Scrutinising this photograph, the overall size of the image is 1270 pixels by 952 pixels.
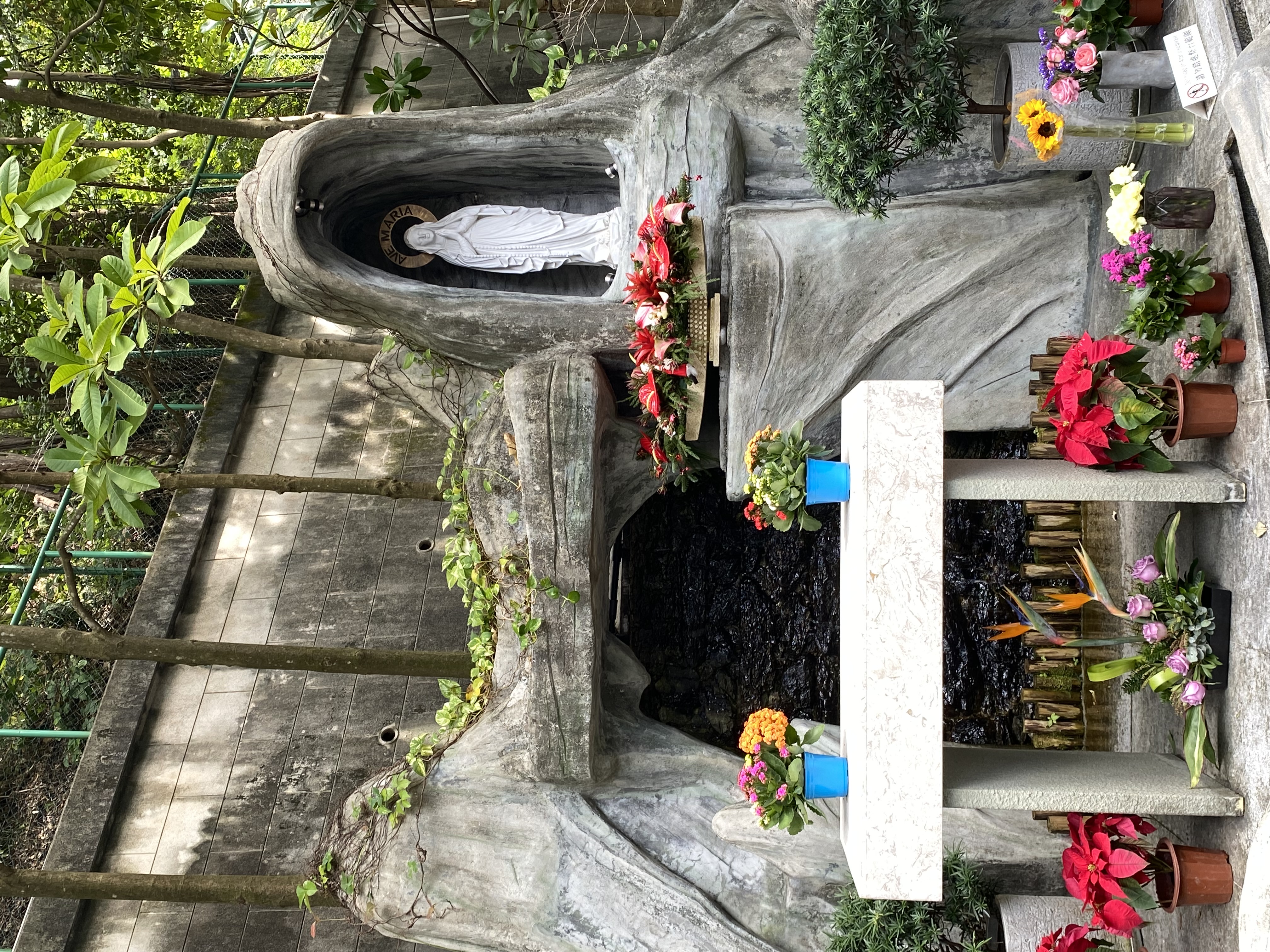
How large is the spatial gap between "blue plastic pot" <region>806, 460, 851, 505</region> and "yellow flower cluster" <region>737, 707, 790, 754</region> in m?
0.81

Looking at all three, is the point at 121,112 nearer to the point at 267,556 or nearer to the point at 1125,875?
the point at 267,556

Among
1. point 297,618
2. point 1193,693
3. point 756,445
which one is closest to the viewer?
point 1193,693

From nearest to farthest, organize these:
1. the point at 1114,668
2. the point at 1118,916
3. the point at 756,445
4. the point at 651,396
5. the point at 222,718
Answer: the point at 1118,916 → the point at 1114,668 → the point at 756,445 → the point at 651,396 → the point at 222,718

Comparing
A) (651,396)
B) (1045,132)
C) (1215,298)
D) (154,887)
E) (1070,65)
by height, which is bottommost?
(154,887)

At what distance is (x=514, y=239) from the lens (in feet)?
17.5

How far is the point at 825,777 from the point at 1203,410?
1.81 m

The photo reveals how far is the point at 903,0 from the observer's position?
145 inches

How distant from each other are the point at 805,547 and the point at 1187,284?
2915 millimetres

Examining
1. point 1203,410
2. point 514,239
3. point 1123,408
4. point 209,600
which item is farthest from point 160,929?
point 1203,410

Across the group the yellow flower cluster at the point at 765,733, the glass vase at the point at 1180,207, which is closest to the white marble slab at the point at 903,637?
the yellow flower cluster at the point at 765,733

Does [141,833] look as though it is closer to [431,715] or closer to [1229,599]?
[431,715]

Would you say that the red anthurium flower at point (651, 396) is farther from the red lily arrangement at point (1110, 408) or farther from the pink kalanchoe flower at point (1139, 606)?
the pink kalanchoe flower at point (1139, 606)

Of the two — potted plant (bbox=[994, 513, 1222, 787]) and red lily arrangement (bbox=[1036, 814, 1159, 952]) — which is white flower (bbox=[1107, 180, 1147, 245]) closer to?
potted plant (bbox=[994, 513, 1222, 787])

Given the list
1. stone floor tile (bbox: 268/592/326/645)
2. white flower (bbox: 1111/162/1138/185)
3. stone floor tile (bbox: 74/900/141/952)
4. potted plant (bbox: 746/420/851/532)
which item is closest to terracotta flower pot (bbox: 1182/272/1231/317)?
white flower (bbox: 1111/162/1138/185)
